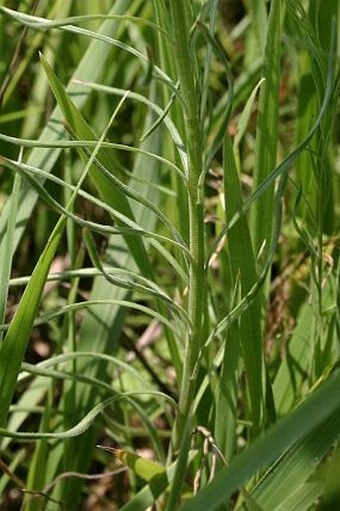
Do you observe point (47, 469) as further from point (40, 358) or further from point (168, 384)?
point (40, 358)

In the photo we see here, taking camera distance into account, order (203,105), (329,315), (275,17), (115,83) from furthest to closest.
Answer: (115,83), (329,315), (275,17), (203,105)

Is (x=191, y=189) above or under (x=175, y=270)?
above

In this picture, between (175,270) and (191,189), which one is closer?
(191,189)

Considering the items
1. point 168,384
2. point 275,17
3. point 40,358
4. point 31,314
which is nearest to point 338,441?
point 31,314

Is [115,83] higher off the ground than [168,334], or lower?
higher
